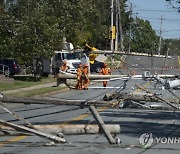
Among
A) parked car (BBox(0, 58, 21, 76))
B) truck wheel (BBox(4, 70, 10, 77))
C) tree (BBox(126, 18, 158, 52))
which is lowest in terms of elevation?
truck wheel (BBox(4, 70, 10, 77))

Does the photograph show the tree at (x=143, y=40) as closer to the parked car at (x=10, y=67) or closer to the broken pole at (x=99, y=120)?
the broken pole at (x=99, y=120)

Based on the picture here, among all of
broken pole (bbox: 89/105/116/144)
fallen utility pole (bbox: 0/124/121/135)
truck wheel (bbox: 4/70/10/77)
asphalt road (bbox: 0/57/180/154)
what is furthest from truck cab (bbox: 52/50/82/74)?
broken pole (bbox: 89/105/116/144)

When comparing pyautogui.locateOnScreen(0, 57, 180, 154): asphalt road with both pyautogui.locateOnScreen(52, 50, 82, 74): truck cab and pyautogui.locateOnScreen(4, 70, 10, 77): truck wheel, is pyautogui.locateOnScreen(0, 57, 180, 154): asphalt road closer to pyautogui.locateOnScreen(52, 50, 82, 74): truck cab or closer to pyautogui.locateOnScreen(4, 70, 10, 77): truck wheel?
pyautogui.locateOnScreen(4, 70, 10, 77): truck wheel

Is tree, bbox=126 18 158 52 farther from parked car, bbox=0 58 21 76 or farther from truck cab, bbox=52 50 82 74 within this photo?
parked car, bbox=0 58 21 76

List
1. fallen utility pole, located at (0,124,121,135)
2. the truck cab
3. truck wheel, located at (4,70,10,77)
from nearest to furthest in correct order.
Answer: fallen utility pole, located at (0,124,121,135), truck wheel, located at (4,70,10,77), the truck cab

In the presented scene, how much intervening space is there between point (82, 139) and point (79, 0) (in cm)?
3902

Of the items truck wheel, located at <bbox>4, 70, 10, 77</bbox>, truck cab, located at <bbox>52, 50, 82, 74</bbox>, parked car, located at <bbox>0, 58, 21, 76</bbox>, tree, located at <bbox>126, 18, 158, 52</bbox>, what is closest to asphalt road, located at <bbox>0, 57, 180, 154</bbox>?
tree, located at <bbox>126, 18, 158, 52</bbox>

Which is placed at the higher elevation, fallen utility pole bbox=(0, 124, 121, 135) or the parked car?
fallen utility pole bbox=(0, 124, 121, 135)

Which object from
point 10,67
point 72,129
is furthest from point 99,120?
point 10,67

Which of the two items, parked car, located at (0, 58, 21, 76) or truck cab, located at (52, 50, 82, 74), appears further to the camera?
truck cab, located at (52, 50, 82, 74)

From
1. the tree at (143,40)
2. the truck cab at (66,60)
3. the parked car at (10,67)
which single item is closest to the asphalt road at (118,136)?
the tree at (143,40)

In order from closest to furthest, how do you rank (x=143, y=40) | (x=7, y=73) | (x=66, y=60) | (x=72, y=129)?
(x=72, y=129) < (x=143, y=40) < (x=7, y=73) < (x=66, y=60)

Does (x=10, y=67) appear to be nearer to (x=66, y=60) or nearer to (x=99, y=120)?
(x=66, y=60)

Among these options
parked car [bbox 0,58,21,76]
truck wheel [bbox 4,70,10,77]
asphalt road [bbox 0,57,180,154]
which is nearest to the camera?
asphalt road [bbox 0,57,180,154]
